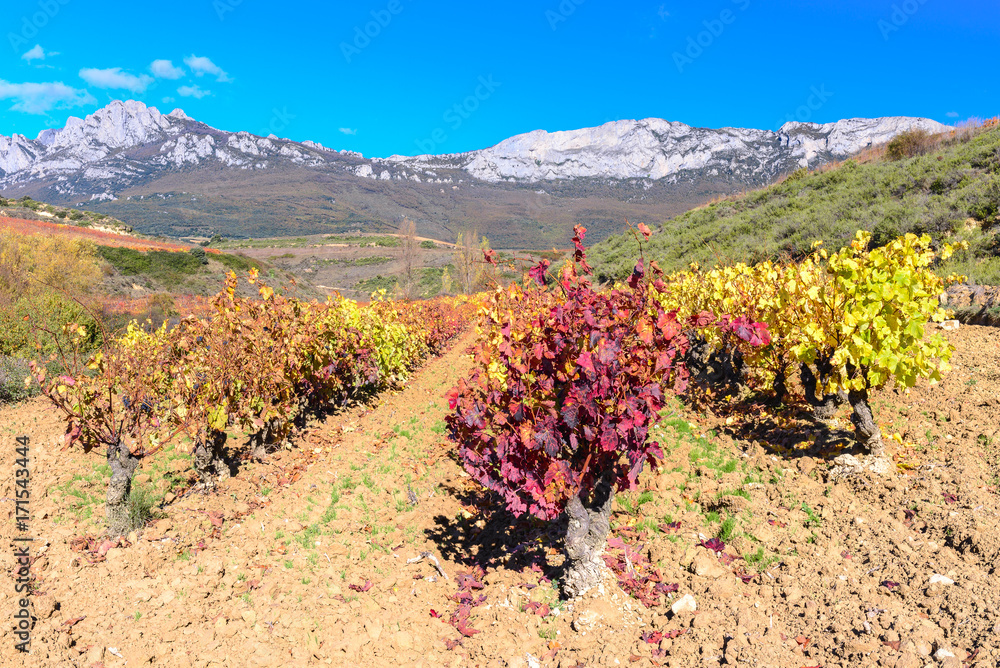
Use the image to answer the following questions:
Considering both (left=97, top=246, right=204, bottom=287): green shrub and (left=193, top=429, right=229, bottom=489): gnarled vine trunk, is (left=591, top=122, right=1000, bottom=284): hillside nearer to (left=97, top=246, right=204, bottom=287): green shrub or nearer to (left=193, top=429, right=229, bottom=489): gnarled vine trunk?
(left=193, top=429, right=229, bottom=489): gnarled vine trunk

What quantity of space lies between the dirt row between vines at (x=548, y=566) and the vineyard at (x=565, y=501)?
0.07 feet

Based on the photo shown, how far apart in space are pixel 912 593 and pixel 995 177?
14.1 metres

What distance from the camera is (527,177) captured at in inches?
7229

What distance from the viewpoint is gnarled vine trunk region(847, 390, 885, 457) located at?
172 inches

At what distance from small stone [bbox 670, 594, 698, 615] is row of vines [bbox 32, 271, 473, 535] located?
4.40 m

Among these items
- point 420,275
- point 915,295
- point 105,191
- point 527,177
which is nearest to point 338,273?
point 420,275

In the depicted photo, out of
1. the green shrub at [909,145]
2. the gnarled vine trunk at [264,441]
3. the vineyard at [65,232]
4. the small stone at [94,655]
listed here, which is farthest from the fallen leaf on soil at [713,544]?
the vineyard at [65,232]

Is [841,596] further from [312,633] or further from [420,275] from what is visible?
[420,275]

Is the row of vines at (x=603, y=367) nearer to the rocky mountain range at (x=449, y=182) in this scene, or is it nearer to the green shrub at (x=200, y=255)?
the green shrub at (x=200, y=255)

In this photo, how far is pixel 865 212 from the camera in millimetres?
14062

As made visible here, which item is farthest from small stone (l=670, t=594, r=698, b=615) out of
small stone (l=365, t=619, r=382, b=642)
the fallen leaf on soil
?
small stone (l=365, t=619, r=382, b=642)

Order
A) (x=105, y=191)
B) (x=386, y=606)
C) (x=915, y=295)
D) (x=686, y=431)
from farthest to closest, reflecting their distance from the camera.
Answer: (x=105, y=191) → (x=686, y=431) → (x=915, y=295) → (x=386, y=606)

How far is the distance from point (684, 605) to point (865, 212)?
15375 millimetres

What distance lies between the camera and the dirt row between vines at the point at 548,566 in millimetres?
2805
